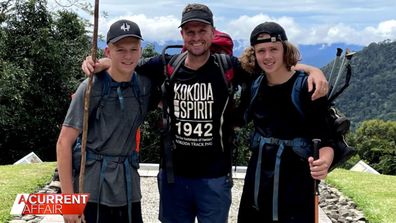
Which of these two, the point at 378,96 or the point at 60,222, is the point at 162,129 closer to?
the point at 60,222

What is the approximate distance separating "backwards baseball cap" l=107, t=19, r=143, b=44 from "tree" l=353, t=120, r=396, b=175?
2988 cm

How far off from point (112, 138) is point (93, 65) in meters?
0.54

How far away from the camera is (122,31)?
134 inches

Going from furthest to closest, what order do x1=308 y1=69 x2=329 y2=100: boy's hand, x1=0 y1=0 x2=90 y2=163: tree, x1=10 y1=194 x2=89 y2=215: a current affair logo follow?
x1=0 y1=0 x2=90 y2=163: tree → x1=308 y1=69 x2=329 y2=100: boy's hand → x1=10 y1=194 x2=89 y2=215: a current affair logo

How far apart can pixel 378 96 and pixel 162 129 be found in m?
161

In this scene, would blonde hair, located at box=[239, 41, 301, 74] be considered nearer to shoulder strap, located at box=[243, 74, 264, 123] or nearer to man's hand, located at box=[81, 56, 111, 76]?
shoulder strap, located at box=[243, 74, 264, 123]

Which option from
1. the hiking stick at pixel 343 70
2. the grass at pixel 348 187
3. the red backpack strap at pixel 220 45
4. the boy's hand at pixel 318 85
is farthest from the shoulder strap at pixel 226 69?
the grass at pixel 348 187

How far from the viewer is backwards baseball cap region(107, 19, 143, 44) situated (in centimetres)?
339

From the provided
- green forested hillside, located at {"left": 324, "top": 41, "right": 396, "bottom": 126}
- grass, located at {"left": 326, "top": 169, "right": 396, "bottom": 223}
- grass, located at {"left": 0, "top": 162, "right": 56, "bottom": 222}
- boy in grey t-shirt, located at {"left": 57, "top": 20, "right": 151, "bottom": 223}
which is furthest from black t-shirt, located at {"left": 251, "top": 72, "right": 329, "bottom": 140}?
green forested hillside, located at {"left": 324, "top": 41, "right": 396, "bottom": 126}

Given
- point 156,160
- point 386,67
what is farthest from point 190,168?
point 386,67

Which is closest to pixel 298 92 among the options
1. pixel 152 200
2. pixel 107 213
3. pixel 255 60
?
pixel 255 60

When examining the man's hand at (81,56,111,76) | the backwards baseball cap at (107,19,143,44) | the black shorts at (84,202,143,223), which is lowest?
the black shorts at (84,202,143,223)

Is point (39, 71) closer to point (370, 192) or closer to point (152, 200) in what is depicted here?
point (152, 200)

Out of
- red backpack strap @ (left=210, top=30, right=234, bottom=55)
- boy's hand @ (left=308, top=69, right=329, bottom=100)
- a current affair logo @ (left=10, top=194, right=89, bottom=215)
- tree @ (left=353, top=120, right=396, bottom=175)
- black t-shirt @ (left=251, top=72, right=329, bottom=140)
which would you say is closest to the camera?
a current affair logo @ (left=10, top=194, right=89, bottom=215)
